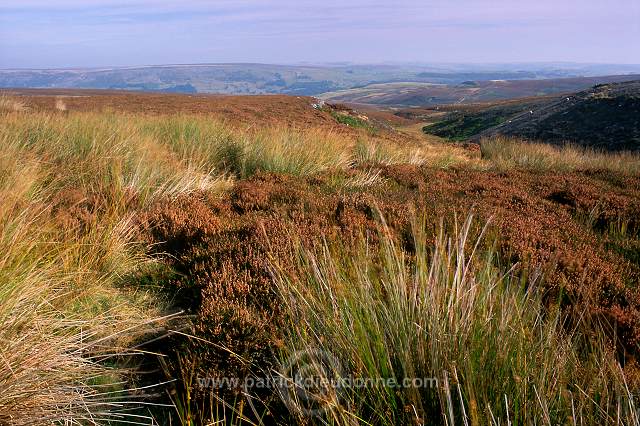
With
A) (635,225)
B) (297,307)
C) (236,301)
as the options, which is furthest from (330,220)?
(635,225)

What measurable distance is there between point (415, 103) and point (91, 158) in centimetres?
13661

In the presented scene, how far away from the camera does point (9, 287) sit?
227cm

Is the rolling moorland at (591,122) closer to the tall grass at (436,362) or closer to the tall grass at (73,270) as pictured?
the tall grass at (73,270)

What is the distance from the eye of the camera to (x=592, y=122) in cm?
2488

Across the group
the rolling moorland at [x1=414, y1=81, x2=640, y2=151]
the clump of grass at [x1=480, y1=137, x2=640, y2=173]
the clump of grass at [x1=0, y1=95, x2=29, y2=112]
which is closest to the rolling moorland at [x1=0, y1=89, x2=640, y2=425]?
the clump of grass at [x1=480, y1=137, x2=640, y2=173]

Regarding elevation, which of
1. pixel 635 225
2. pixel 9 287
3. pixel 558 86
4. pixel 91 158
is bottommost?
pixel 635 225

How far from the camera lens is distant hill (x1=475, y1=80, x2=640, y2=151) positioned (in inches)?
875

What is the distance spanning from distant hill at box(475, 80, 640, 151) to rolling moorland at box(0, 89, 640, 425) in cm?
1720

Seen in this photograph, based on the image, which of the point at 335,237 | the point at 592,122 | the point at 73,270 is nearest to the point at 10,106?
Result: the point at 73,270

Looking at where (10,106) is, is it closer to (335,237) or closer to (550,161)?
(335,237)

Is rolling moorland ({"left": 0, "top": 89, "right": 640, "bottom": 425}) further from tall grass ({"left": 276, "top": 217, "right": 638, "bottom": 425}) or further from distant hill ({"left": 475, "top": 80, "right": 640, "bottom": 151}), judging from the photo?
distant hill ({"left": 475, "top": 80, "right": 640, "bottom": 151})

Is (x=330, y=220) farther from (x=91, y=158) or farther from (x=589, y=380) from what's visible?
(x=91, y=158)

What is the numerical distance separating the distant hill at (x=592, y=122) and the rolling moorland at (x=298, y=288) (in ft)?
56.4

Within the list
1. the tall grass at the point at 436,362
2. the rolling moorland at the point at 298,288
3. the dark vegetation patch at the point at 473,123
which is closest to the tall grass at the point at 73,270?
the rolling moorland at the point at 298,288
